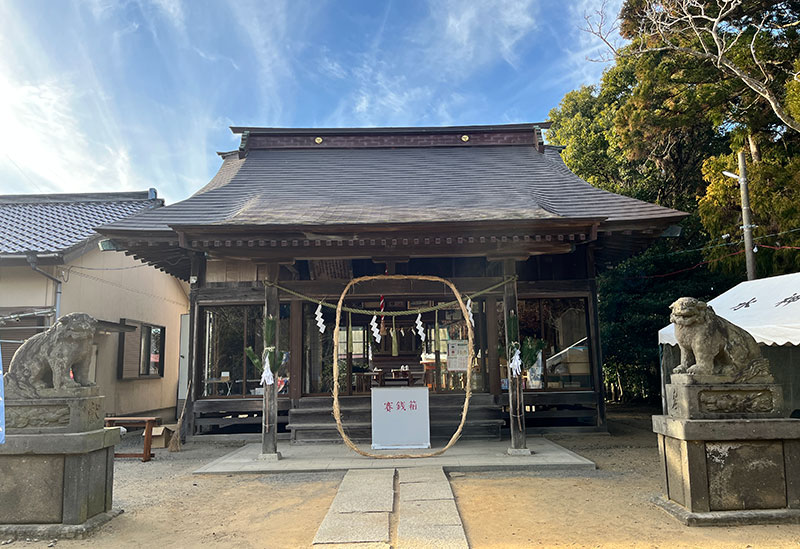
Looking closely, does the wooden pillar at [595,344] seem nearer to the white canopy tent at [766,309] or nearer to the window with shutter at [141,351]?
the white canopy tent at [766,309]

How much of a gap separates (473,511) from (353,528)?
1.29 metres

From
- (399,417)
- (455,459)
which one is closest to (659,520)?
(455,459)

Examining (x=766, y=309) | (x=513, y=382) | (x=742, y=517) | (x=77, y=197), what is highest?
(x=77, y=197)

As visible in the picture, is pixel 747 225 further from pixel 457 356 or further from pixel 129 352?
pixel 129 352

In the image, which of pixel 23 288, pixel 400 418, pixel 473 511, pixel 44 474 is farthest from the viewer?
pixel 23 288

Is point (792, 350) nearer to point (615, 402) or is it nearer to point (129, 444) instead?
point (615, 402)

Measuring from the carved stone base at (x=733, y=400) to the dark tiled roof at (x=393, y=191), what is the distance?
11.6 ft

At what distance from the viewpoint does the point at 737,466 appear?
4777 mm

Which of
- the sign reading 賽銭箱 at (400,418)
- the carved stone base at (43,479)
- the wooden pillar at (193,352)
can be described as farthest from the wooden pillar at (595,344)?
the carved stone base at (43,479)

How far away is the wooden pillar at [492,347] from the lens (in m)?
9.87

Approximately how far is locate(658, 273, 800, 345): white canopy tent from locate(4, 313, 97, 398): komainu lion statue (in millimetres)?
7188

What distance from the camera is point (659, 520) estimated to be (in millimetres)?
4820

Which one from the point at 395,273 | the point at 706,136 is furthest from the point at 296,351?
the point at 706,136

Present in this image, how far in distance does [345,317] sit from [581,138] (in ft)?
40.9
